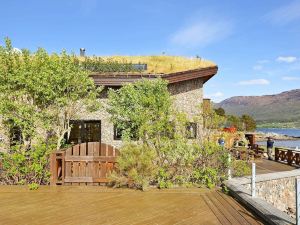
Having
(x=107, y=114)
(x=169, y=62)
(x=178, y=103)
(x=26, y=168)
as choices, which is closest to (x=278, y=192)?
(x=178, y=103)

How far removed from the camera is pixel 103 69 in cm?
1819

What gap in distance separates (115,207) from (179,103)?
11.6 m

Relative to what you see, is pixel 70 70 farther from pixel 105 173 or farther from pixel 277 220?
pixel 277 220

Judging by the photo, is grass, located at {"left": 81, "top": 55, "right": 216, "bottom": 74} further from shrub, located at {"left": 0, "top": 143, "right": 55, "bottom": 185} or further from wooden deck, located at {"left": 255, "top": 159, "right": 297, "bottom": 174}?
shrub, located at {"left": 0, "top": 143, "right": 55, "bottom": 185}

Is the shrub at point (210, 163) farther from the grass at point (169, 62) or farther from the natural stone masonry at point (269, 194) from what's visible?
the grass at point (169, 62)

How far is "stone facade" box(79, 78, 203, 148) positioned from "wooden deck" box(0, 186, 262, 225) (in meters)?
7.06

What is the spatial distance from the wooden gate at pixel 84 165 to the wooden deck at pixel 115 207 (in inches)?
14.9

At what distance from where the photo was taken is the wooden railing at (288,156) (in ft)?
59.7

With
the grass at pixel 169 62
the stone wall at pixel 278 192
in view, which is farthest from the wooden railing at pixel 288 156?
the grass at pixel 169 62

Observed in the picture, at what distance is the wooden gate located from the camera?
1041cm

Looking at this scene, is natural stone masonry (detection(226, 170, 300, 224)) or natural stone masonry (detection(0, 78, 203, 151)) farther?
natural stone masonry (detection(0, 78, 203, 151))

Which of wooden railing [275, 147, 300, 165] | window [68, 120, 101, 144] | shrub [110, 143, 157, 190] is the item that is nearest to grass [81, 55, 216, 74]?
window [68, 120, 101, 144]

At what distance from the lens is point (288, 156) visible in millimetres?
18625

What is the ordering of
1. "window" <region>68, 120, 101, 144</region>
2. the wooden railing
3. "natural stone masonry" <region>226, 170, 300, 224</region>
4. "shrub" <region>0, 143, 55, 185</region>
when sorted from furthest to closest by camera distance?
1. the wooden railing
2. "window" <region>68, 120, 101, 144</region>
3. "shrub" <region>0, 143, 55, 185</region>
4. "natural stone masonry" <region>226, 170, 300, 224</region>
